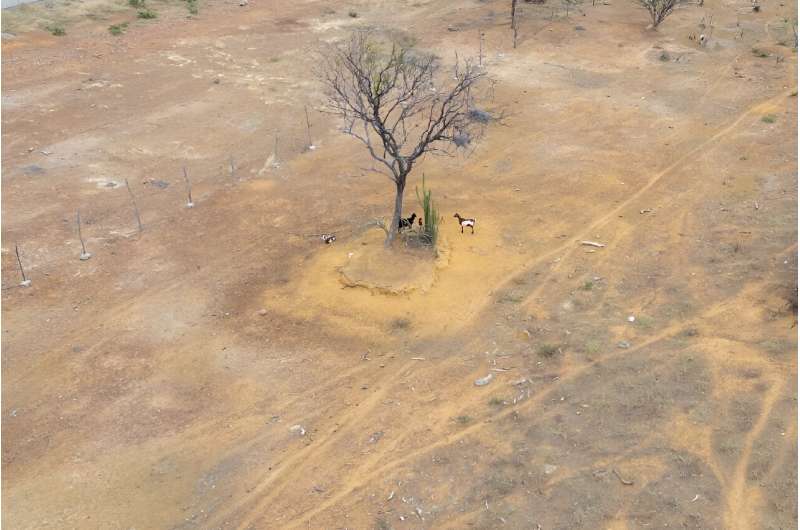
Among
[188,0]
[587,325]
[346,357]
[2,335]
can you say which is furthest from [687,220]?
[188,0]

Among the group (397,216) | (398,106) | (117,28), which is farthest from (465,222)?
(117,28)

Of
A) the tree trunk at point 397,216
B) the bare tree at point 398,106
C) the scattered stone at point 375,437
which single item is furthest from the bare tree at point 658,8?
the scattered stone at point 375,437

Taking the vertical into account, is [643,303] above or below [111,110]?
below

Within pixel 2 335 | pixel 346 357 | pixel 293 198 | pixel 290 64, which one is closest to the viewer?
pixel 346 357

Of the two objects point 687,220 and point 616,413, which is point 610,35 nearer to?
point 687,220

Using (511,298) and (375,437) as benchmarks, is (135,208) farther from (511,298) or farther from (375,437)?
(375,437)

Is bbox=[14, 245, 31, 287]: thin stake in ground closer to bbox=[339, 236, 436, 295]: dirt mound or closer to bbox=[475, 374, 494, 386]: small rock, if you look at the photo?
bbox=[339, 236, 436, 295]: dirt mound
